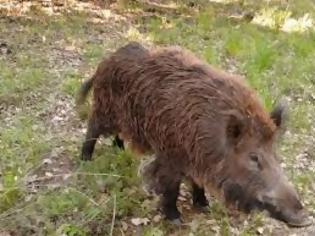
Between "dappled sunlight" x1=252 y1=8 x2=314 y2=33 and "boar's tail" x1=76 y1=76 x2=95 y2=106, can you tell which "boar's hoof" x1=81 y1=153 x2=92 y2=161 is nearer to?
"boar's tail" x1=76 y1=76 x2=95 y2=106

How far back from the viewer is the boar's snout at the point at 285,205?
3.94 meters

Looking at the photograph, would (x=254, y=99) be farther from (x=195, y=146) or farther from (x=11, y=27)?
(x=11, y=27)

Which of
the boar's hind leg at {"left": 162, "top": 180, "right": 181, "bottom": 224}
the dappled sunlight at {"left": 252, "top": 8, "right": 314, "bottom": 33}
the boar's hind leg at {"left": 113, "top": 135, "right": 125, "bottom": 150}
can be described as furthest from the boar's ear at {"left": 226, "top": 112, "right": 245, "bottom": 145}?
the dappled sunlight at {"left": 252, "top": 8, "right": 314, "bottom": 33}

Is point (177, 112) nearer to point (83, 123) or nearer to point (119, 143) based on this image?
point (119, 143)

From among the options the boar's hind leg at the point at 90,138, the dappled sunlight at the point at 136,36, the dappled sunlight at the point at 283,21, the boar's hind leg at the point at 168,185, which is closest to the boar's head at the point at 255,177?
the boar's hind leg at the point at 168,185

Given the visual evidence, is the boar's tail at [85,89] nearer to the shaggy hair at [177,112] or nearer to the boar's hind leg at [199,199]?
the shaggy hair at [177,112]

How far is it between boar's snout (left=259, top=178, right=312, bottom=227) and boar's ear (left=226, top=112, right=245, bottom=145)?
0.39 meters

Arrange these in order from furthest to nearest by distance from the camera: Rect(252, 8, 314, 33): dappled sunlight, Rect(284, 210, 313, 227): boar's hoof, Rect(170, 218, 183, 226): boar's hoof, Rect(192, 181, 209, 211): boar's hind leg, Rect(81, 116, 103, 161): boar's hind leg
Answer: Rect(252, 8, 314, 33): dappled sunlight
Rect(81, 116, 103, 161): boar's hind leg
Rect(192, 181, 209, 211): boar's hind leg
Rect(170, 218, 183, 226): boar's hoof
Rect(284, 210, 313, 227): boar's hoof

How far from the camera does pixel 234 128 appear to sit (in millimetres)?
4137

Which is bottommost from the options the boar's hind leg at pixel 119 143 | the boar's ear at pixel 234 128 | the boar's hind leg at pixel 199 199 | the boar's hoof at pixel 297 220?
the boar's hind leg at pixel 199 199

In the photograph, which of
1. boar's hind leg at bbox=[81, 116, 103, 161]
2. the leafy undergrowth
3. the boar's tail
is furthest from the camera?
the boar's tail

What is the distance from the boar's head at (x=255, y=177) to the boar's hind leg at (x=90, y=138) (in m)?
1.42

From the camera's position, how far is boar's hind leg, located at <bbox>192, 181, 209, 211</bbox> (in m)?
4.96

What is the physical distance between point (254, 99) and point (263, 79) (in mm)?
2997
